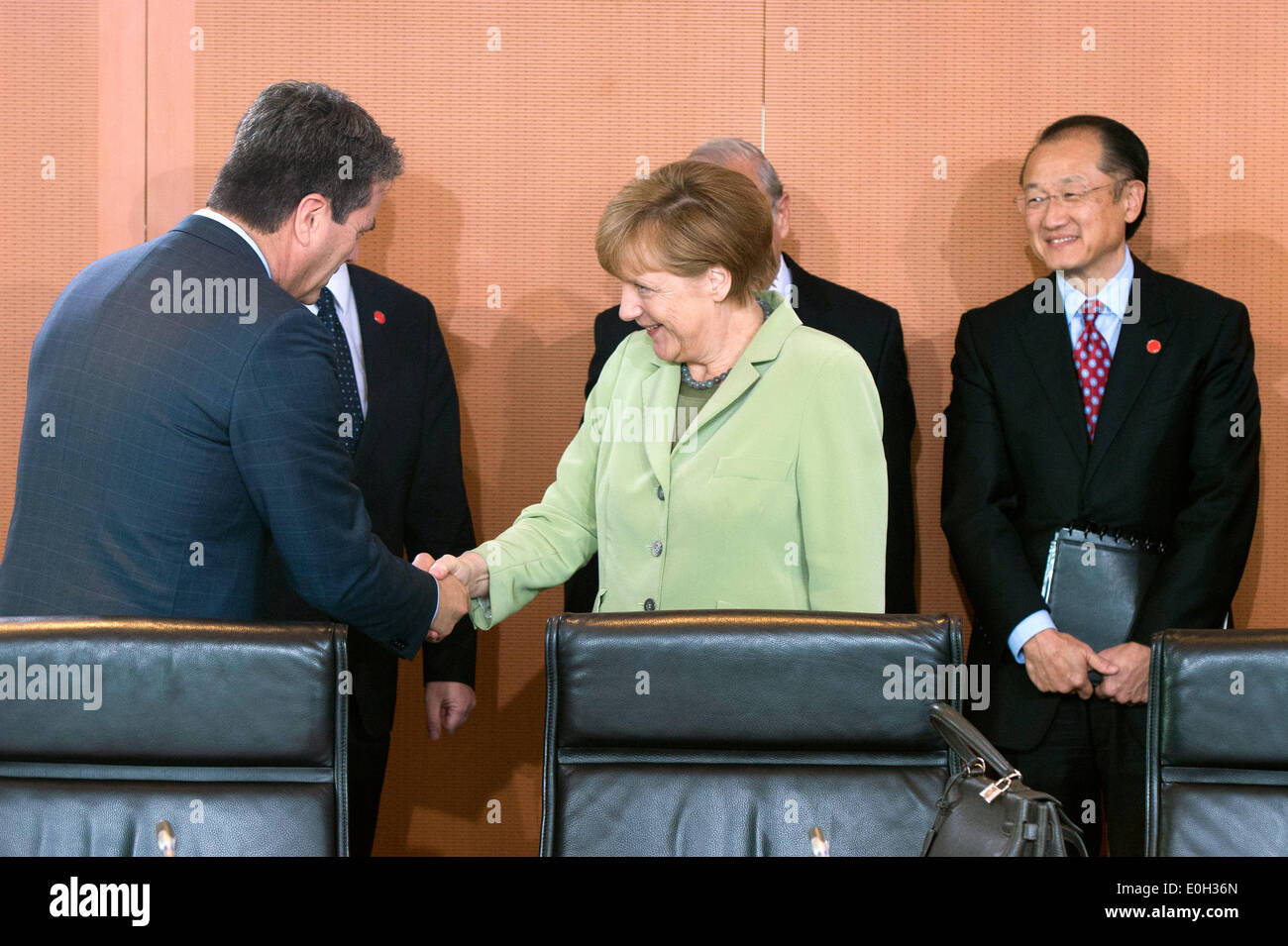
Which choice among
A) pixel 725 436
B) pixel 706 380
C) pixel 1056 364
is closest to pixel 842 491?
pixel 725 436

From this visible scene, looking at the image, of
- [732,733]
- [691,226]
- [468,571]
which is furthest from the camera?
[468,571]

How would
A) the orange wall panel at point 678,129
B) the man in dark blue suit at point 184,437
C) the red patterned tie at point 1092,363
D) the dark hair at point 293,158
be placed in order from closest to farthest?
the man in dark blue suit at point 184,437
the dark hair at point 293,158
the red patterned tie at point 1092,363
the orange wall panel at point 678,129

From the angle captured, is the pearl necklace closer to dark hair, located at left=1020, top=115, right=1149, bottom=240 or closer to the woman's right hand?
the woman's right hand

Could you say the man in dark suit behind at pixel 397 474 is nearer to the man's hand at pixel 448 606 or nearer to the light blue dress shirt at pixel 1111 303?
the man's hand at pixel 448 606

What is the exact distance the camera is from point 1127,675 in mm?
2848

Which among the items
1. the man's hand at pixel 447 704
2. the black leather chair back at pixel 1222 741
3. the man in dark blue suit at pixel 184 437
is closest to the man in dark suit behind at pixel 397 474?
the man's hand at pixel 447 704

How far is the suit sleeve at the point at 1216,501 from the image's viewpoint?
2896mm

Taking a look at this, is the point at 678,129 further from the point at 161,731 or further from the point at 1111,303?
the point at 161,731

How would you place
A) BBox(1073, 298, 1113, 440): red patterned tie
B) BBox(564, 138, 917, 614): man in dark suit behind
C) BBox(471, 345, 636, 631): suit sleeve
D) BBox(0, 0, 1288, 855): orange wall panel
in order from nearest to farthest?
BBox(471, 345, 636, 631): suit sleeve
BBox(1073, 298, 1113, 440): red patterned tie
BBox(564, 138, 917, 614): man in dark suit behind
BBox(0, 0, 1288, 855): orange wall panel

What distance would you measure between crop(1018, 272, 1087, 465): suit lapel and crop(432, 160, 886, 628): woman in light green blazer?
872 mm

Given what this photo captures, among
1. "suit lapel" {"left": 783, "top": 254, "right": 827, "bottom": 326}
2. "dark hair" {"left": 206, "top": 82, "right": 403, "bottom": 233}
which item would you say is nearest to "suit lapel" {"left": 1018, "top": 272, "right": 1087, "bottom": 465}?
"suit lapel" {"left": 783, "top": 254, "right": 827, "bottom": 326}

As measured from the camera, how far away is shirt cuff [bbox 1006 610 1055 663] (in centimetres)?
293

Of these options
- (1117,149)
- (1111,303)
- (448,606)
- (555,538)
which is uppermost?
(1117,149)

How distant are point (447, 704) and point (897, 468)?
4.14 feet
